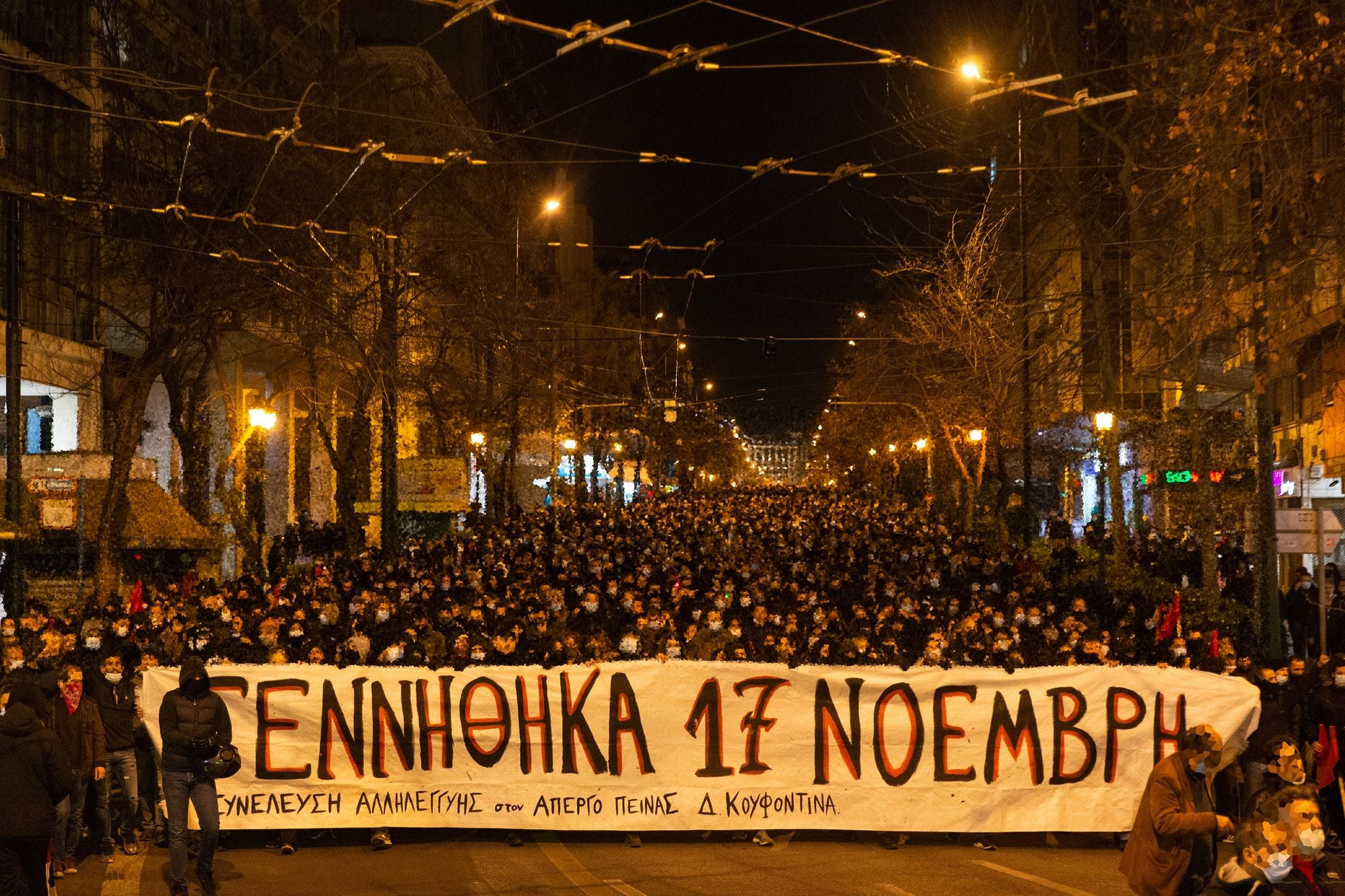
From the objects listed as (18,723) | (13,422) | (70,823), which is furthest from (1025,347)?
(18,723)

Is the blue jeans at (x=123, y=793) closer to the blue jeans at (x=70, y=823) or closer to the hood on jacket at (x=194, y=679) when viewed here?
the blue jeans at (x=70, y=823)

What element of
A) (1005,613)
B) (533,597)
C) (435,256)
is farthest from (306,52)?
(1005,613)

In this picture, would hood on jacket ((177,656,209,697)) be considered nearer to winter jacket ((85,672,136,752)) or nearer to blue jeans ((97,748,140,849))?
winter jacket ((85,672,136,752))

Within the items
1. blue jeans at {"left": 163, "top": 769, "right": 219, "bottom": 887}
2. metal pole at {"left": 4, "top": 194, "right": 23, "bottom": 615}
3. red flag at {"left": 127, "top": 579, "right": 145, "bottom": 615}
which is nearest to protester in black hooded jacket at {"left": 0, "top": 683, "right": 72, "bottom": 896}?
blue jeans at {"left": 163, "top": 769, "right": 219, "bottom": 887}

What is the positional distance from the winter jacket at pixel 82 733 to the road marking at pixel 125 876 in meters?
0.64

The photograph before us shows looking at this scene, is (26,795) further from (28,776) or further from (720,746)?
(720,746)

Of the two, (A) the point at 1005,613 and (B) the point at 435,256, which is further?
(B) the point at 435,256

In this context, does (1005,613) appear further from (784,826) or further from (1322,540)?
(784,826)

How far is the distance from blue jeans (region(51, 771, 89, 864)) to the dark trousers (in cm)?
178

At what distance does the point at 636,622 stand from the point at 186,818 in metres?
6.85

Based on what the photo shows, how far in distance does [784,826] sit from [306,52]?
2435 centimetres

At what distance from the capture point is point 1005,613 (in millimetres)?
16891

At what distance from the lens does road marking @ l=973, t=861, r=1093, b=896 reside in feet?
27.4

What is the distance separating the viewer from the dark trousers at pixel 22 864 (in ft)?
21.9
